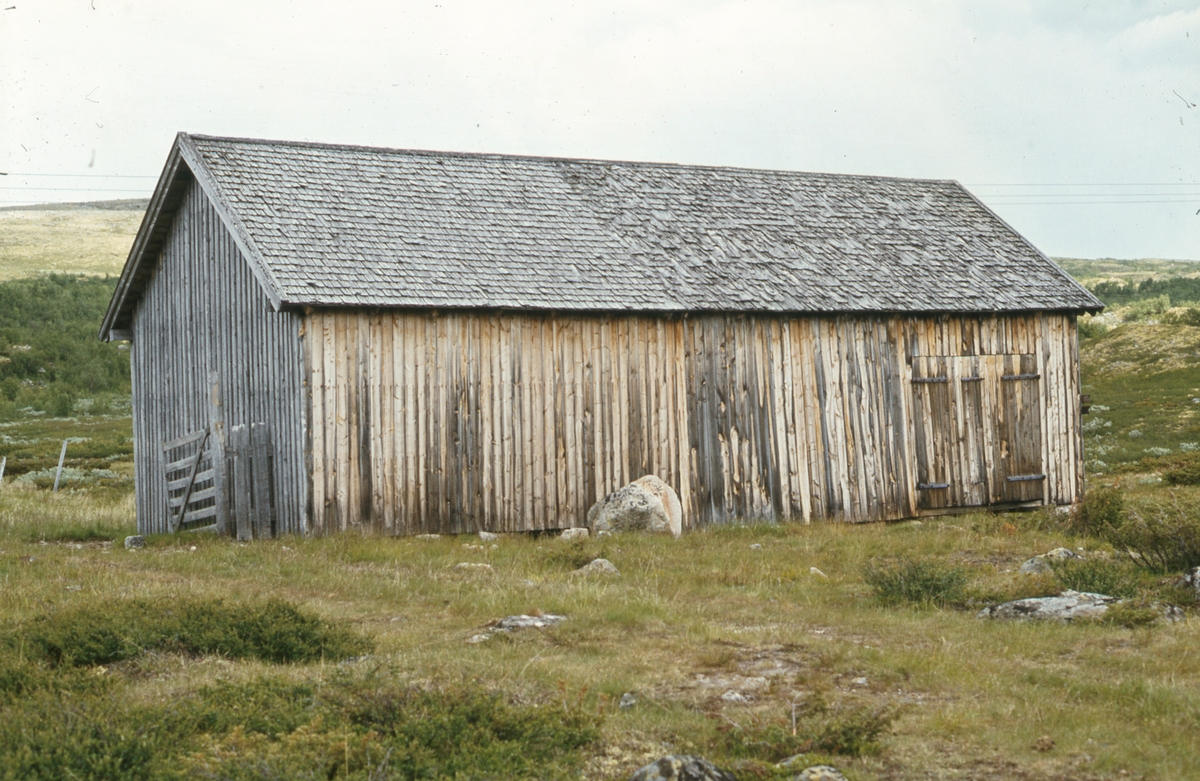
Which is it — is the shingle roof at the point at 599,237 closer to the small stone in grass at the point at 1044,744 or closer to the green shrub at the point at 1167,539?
the green shrub at the point at 1167,539

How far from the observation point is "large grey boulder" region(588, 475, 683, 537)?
1738 cm

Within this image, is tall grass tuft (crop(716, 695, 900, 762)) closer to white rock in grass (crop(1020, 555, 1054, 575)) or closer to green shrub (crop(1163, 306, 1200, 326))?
white rock in grass (crop(1020, 555, 1054, 575))

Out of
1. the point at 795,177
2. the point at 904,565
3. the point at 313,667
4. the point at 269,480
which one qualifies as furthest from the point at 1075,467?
the point at 313,667

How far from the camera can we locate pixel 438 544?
16062mm

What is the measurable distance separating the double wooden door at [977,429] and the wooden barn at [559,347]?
0.04 meters

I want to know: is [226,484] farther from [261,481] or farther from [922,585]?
[922,585]

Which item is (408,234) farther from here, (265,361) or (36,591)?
(36,591)

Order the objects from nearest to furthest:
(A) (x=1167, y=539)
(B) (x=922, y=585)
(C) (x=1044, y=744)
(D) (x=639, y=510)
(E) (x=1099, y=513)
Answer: (C) (x=1044, y=744) < (B) (x=922, y=585) < (A) (x=1167, y=539) < (E) (x=1099, y=513) < (D) (x=639, y=510)

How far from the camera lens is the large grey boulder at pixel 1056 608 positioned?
990cm

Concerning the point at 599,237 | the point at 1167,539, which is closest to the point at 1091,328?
the point at 599,237

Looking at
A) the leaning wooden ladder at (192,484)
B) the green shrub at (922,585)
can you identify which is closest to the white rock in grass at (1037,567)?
the green shrub at (922,585)

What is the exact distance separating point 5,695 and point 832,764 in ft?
15.3

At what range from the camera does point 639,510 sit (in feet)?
57.1

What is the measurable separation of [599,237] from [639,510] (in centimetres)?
484
